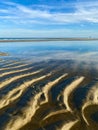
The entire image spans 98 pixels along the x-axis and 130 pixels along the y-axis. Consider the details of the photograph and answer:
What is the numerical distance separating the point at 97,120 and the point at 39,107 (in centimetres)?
278

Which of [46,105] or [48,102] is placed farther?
[48,102]

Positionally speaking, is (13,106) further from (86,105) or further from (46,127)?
(86,105)

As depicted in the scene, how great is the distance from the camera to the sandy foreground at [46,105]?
383 inches

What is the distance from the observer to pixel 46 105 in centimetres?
1188

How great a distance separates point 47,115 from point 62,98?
235 centimetres

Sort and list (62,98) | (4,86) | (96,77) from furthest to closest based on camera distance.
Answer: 1. (96,77)
2. (4,86)
3. (62,98)

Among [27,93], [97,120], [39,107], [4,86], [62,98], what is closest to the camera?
[97,120]

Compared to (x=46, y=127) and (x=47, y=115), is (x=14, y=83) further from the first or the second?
(x=46, y=127)

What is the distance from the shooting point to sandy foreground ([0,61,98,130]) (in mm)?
9727

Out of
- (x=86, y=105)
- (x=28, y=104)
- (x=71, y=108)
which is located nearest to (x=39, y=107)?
(x=28, y=104)

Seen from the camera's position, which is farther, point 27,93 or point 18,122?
point 27,93

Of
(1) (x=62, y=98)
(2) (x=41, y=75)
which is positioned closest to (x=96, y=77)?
(2) (x=41, y=75)

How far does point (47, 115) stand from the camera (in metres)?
10.7

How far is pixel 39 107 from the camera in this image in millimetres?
11531
